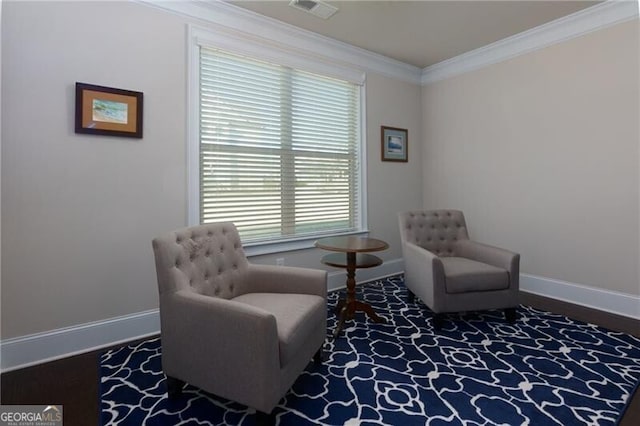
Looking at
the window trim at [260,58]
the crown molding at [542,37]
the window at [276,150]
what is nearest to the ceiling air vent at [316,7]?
the window trim at [260,58]

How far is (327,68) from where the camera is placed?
11.5 feet

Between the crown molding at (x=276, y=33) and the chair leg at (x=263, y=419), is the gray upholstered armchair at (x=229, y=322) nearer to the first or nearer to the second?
the chair leg at (x=263, y=419)

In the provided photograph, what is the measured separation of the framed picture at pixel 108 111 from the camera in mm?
2227

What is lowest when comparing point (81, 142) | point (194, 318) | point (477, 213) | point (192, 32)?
point (194, 318)

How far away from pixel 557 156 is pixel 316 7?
106 inches

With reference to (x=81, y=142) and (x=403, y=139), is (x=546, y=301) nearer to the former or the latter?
(x=403, y=139)

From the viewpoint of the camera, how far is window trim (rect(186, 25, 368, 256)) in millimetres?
2678

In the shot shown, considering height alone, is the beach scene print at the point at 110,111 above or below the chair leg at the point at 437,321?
above

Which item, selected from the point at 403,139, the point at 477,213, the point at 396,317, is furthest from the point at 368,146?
the point at 396,317

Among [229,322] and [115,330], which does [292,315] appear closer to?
[229,322]

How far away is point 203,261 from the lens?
1.98 metres

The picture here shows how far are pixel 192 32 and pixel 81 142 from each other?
1223mm

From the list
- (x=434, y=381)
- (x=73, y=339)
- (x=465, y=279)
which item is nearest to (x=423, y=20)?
(x=465, y=279)

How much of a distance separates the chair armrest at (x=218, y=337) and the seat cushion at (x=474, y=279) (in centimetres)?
163
